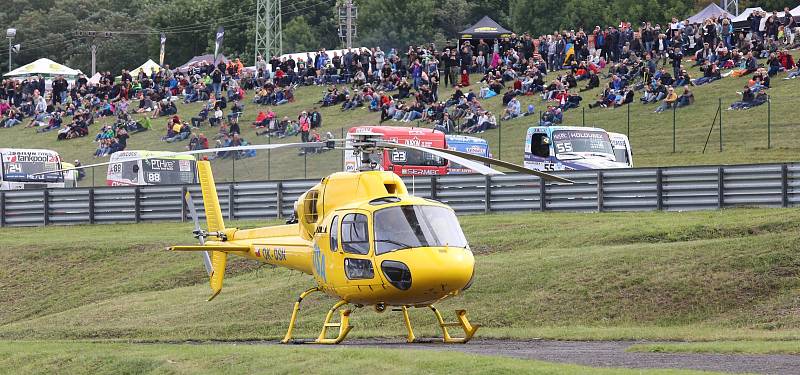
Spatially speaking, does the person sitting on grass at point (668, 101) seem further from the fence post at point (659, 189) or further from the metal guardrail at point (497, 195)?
the fence post at point (659, 189)

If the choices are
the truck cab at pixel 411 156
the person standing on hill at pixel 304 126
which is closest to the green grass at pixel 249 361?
the truck cab at pixel 411 156

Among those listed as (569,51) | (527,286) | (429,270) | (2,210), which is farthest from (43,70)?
(429,270)

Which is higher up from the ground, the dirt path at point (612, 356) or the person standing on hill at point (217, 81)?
the person standing on hill at point (217, 81)

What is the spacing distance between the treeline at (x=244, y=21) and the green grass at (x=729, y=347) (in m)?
68.3

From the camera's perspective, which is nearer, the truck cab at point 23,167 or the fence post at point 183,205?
the fence post at point 183,205

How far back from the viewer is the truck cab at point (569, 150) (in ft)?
120

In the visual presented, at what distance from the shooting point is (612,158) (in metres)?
36.9

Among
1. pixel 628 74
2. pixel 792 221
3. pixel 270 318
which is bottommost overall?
pixel 270 318

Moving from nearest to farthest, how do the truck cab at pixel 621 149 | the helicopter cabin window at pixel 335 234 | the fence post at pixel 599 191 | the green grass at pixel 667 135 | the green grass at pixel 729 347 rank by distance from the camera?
the green grass at pixel 729 347 < the helicopter cabin window at pixel 335 234 < the fence post at pixel 599 191 < the truck cab at pixel 621 149 < the green grass at pixel 667 135

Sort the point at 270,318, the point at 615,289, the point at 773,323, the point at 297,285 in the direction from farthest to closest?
the point at 297,285, the point at 270,318, the point at 615,289, the point at 773,323

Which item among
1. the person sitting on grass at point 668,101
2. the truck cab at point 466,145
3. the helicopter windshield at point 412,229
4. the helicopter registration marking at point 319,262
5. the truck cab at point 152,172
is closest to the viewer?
the helicopter windshield at point 412,229

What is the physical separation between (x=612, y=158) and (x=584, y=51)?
59.8 ft

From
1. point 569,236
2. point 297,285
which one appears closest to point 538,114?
point 569,236

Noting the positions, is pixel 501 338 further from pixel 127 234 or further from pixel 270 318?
pixel 127 234
